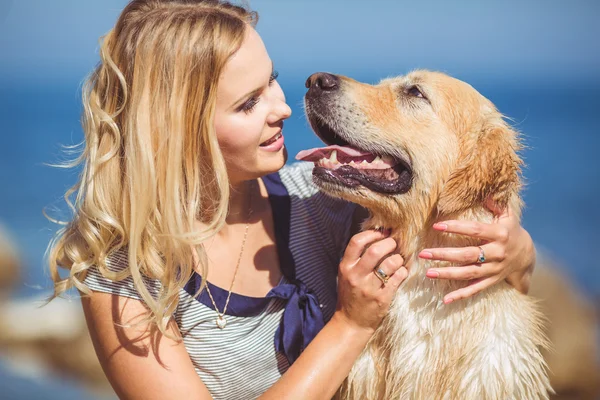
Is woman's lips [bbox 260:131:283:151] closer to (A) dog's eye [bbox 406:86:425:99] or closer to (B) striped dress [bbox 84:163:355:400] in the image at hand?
(B) striped dress [bbox 84:163:355:400]

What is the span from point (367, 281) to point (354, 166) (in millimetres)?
493

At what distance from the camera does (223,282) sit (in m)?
2.35

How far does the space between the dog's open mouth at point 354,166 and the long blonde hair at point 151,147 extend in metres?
0.43

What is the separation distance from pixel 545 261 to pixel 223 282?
3.93m

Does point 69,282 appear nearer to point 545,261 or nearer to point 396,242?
point 396,242

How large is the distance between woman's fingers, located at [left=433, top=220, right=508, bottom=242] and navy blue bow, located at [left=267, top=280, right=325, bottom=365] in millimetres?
640

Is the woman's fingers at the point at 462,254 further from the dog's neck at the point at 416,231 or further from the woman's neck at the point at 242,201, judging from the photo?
the woman's neck at the point at 242,201

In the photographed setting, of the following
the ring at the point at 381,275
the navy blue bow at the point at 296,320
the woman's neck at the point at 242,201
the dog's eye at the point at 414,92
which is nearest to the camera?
the ring at the point at 381,275

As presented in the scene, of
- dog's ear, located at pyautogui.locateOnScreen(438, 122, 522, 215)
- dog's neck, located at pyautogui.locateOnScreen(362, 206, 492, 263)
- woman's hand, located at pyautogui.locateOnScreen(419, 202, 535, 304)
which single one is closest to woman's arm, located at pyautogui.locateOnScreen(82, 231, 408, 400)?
dog's neck, located at pyautogui.locateOnScreen(362, 206, 492, 263)

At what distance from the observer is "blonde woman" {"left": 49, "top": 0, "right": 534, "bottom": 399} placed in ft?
6.84

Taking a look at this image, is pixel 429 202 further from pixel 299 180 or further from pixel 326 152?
pixel 299 180

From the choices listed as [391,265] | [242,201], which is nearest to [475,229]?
[391,265]

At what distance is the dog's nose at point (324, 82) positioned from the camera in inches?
93.1

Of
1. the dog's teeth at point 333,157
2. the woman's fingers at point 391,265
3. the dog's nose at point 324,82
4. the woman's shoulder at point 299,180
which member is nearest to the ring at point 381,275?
the woman's fingers at point 391,265
